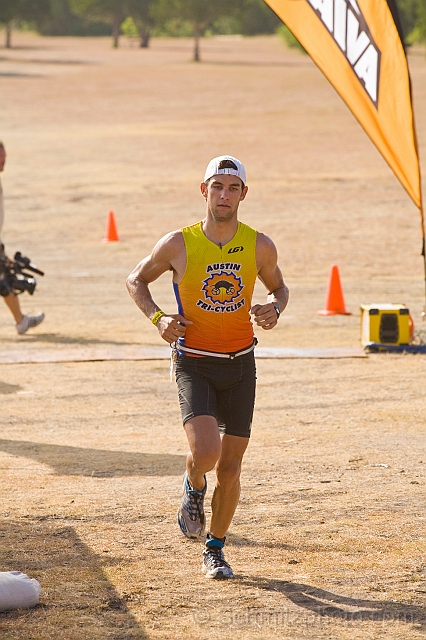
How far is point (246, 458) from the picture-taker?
8.14 metres

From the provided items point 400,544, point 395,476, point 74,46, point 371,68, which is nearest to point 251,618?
point 400,544

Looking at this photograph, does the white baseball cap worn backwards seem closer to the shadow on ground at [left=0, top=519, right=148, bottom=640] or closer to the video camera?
the shadow on ground at [left=0, top=519, right=148, bottom=640]

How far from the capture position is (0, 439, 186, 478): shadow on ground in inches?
307

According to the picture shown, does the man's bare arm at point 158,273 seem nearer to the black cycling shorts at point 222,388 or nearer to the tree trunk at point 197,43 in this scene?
the black cycling shorts at point 222,388

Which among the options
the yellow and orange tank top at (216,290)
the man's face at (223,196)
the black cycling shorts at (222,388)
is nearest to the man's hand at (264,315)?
the yellow and orange tank top at (216,290)

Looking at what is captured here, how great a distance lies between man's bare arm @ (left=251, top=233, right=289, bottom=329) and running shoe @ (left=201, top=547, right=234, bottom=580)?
1.21 m

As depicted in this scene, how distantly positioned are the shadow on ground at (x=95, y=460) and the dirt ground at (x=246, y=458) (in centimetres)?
3

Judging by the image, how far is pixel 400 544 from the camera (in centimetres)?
612

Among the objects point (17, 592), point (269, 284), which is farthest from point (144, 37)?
point (17, 592)

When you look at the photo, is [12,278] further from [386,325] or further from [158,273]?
[158,273]

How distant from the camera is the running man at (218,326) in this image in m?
5.68

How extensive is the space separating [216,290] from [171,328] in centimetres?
33

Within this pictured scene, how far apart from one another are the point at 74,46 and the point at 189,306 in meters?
99.7

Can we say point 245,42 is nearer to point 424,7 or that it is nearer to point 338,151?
point 424,7
